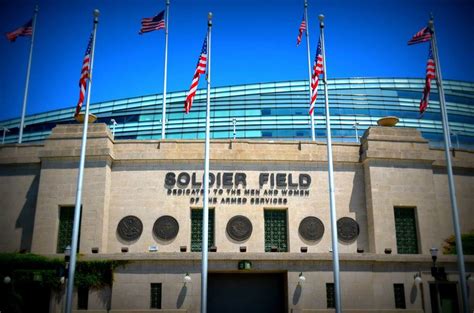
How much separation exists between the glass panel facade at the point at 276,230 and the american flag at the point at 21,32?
1868 centimetres

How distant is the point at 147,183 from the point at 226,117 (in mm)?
46189

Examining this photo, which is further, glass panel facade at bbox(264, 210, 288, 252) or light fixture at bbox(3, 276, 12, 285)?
glass panel facade at bbox(264, 210, 288, 252)

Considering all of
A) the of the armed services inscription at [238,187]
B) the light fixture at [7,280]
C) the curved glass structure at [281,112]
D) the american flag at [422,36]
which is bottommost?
the light fixture at [7,280]

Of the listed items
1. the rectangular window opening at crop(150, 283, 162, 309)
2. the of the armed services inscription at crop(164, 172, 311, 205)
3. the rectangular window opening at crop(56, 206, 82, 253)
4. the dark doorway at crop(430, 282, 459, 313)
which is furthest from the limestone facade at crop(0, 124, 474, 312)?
the rectangular window opening at crop(150, 283, 162, 309)

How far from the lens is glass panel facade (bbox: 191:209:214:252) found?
82.9 feet

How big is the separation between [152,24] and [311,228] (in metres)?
15.7

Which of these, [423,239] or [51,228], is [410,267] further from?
[51,228]

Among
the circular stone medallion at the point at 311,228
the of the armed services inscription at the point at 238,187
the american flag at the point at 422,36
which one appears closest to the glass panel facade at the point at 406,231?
the circular stone medallion at the point at 311,228

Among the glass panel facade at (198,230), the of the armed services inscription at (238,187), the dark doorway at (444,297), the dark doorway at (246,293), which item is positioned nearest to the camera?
the dark doorway at (444,297)

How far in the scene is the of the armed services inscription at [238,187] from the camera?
26031 millimetres

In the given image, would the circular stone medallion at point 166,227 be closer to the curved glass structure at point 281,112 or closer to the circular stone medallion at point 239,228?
the circular stone medallion at point 239,228

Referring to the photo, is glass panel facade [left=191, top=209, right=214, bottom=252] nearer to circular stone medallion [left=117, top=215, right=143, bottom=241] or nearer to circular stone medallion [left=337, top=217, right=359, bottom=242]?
circular stone medallion [left=117, top=215, right=143, bottom=241]

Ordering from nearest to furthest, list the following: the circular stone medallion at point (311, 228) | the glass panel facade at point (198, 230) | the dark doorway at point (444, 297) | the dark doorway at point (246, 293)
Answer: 1. the dark doorway at point (444, 297)
2. the dark doorway at point (246, 293)
3. the glass panel facade at point (198, 230)
4. the circular stone medallion at point (311, 228)

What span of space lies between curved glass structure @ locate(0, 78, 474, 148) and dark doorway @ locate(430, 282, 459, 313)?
152 feet
